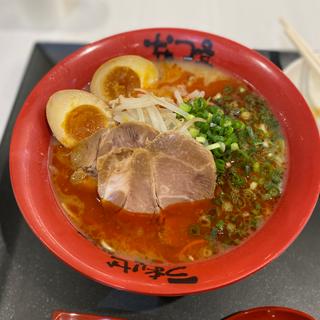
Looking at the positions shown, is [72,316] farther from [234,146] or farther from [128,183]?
[234,146]

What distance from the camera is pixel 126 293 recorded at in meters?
1.47

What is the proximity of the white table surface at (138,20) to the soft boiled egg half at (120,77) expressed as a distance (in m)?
0.70

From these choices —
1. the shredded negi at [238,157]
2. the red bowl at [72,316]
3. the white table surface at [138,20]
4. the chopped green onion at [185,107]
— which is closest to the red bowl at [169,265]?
the shredded negi at [238,157]

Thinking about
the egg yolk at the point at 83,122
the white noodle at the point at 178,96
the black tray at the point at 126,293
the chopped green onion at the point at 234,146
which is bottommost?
the black tray at the point at 126,293

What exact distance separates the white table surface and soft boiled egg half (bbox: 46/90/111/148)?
0.75 metres

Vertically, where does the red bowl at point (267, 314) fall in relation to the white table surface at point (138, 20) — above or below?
below

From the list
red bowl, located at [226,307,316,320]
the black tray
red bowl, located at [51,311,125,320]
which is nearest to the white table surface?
the black tray

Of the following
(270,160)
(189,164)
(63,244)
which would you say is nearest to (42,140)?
(63,244)

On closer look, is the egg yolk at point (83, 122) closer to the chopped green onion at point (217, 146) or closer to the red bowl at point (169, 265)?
the red bowl at point (169, 265)

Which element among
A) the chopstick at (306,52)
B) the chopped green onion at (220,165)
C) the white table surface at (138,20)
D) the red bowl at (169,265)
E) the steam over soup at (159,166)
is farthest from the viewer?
the white table surface at (138,20)

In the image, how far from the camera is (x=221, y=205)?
150 centimetres

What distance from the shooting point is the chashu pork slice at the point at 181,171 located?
57.4 inches

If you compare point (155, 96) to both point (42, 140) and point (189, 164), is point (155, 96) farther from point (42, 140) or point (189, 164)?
point (42, 140)

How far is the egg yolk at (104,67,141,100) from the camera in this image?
5.62ft
